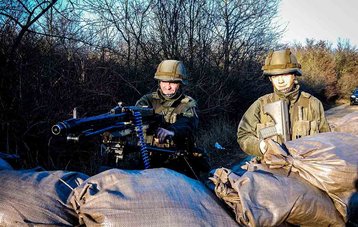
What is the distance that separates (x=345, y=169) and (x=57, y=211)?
178 centimetres

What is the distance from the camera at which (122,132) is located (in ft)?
8.87

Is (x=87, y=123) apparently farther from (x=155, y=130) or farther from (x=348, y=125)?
(x=348, y=125)

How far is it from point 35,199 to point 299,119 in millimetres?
2461

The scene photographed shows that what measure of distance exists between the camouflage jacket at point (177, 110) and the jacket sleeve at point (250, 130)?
52 centimetres

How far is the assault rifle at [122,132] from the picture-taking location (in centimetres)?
212

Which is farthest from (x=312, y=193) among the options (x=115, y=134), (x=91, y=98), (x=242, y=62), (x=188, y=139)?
(x=242, y=62)

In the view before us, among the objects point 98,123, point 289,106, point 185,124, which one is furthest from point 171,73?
point 98,123

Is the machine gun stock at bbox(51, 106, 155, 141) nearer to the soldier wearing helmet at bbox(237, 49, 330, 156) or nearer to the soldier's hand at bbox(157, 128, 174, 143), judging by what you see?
the soldier's hand at bbox(157, 128, 174, 143)

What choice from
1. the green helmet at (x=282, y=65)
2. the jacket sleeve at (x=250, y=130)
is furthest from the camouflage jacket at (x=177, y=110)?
the green helmet at (x=282, y=65)

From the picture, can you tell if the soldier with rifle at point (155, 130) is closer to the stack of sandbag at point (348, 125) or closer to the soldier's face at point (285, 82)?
the soldier's face at point (285, 82)

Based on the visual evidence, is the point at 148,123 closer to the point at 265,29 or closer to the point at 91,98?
the point at 91,98

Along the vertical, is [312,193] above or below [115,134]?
below

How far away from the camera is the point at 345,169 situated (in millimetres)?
2240

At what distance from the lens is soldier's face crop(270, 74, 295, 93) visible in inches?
136
